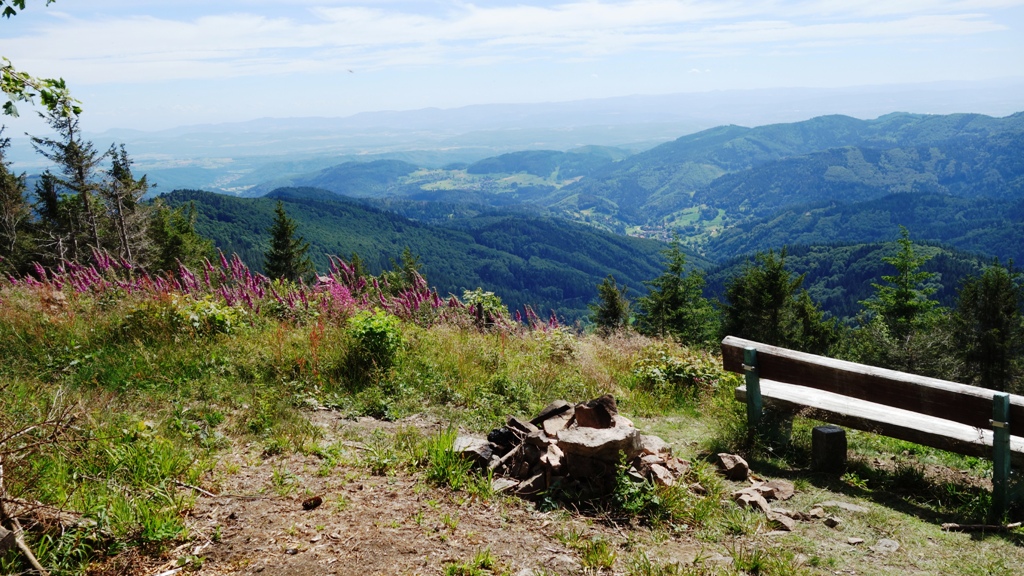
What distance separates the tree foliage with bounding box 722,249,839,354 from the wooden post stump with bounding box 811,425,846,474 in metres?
39.9

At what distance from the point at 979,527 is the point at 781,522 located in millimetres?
1426

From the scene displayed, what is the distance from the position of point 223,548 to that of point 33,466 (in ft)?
4.50

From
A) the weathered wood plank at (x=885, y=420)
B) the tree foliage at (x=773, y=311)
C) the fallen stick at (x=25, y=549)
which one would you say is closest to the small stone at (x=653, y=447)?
the weathered wood plank at (x=885, y=420)

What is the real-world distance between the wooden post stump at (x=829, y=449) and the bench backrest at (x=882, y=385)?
36cm

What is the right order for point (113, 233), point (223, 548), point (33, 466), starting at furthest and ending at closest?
point (113, 233) < point (33, 466) < point (223, 548)

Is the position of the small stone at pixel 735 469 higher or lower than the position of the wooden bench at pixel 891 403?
lower

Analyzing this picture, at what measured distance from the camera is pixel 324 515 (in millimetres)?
3758

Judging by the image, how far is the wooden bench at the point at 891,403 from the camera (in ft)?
13.7

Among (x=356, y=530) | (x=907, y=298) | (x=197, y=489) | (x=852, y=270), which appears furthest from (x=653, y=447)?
(x=852, y=270)

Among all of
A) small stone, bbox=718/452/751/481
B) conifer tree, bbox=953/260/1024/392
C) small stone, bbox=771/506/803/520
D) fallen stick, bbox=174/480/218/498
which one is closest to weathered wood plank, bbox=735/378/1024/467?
small stone, bbox=718/452/751/481

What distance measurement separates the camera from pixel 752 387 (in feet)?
18.0

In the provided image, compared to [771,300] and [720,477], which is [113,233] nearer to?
Result: [720,477]

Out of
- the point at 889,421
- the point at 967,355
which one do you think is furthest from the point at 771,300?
the point at 889,421

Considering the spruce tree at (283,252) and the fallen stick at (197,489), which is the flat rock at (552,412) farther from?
the spruce tree at (283,252)
